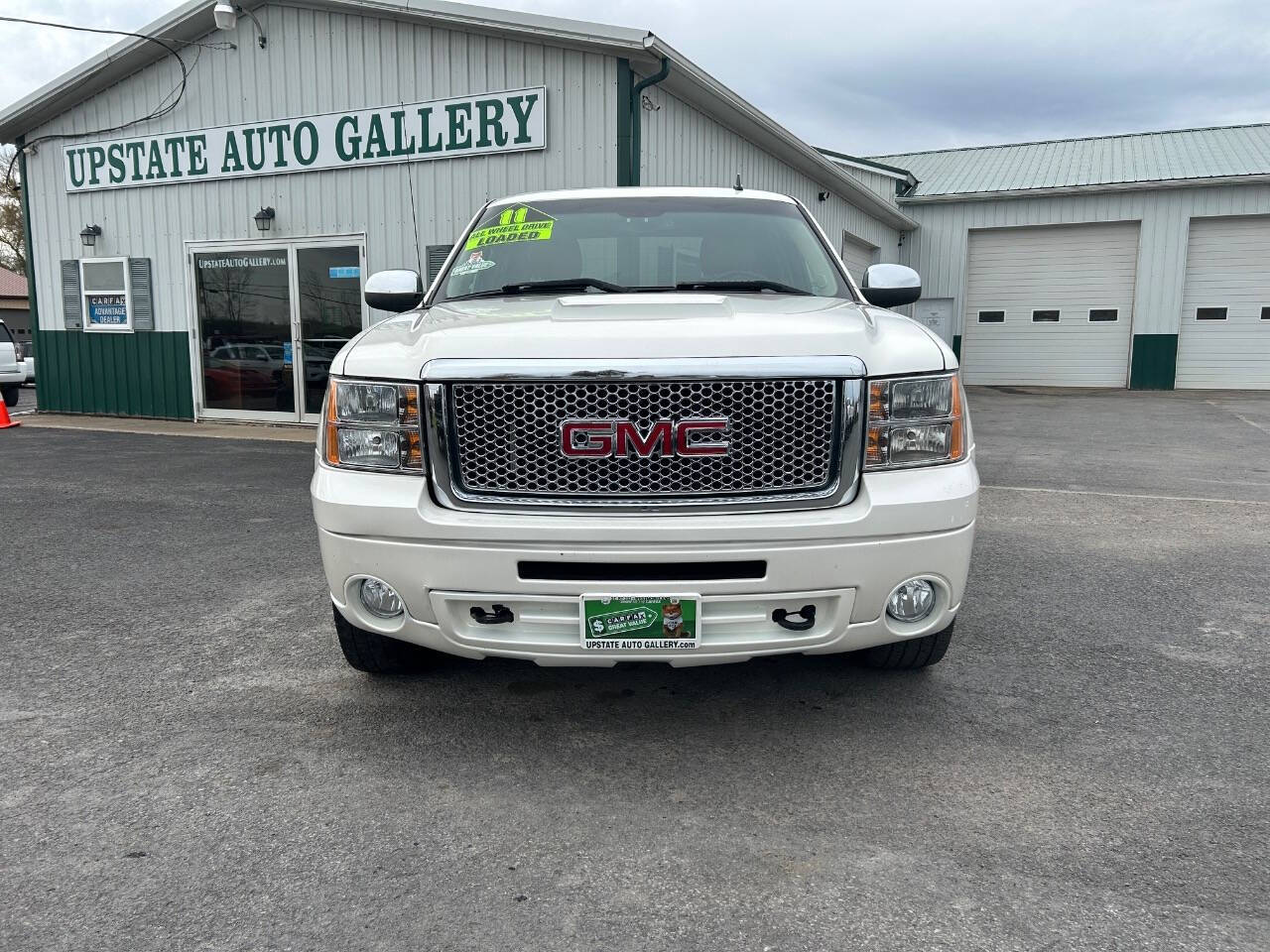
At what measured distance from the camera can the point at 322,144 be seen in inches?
445

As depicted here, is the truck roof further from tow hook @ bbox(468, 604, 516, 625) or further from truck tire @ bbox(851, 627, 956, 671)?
tow hook @ bbox(468, 604, 516, 625)

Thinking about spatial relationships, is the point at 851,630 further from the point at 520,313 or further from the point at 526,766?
the point at 520,313

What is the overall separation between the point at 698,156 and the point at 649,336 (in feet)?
30.1

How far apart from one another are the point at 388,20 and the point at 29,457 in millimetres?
5997

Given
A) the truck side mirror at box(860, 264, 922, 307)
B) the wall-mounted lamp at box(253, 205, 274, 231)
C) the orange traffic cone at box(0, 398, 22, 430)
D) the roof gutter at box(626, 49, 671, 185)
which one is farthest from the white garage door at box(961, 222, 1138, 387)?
the truck side mirror at box(860, 264, 922, 307)

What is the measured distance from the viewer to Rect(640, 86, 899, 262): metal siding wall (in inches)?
401

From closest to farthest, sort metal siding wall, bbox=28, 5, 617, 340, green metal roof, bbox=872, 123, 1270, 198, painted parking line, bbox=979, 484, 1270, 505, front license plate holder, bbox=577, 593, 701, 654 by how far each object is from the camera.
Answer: front license plate holder, bbox=577, 593, 701, 654, painted parking line, bbox=979, 484, 1270, 505, metal siding wall, bbox=28, 5, 617, 340, green metal roof, bbox=872, 123, 1270, 198

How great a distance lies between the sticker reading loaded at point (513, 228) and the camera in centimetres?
411

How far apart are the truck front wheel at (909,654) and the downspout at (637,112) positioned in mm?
7292

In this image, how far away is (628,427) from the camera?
261cm

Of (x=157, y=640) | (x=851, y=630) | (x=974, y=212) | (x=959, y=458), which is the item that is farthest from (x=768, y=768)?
(x=974, y=212)

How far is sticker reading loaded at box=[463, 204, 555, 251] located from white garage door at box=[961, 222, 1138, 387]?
18811 mm

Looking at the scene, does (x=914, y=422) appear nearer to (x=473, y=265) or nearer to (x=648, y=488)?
(x=648, y=488)

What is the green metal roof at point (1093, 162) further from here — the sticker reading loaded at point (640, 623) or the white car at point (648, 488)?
the sticker reading loaded at point (640, 623)
